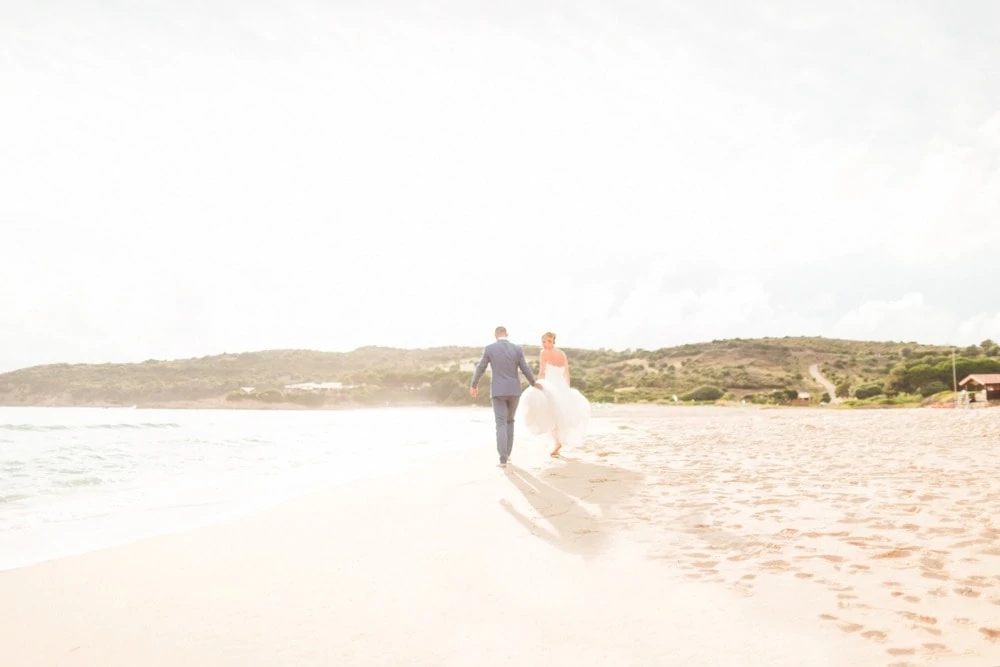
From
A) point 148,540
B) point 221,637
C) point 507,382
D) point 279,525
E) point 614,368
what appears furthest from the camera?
point 614,368

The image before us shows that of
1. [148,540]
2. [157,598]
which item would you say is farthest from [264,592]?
[148,540]

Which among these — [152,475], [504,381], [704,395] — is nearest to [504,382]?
[504,381]

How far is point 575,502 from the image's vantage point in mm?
6156

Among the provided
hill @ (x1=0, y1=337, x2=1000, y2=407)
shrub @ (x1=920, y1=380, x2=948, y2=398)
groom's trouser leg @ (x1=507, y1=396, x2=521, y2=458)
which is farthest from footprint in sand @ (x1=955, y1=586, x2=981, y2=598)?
shrub @ (x1=920, y1=380, x2=948, y2=398)

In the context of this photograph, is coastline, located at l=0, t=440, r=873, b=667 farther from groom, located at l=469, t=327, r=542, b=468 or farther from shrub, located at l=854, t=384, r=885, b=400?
shrub, located at l=854, t=384, r=885, b=400

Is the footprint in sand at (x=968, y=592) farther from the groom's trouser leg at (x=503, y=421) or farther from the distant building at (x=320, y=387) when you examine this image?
the distant building at (x=320, y=387)

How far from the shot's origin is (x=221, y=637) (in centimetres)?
293

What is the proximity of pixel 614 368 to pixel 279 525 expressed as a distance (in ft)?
221

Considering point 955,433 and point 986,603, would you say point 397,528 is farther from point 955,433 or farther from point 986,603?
point 955,433

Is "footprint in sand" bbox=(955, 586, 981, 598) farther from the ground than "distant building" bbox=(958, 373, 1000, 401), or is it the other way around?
"footprint in sand" bbox=(955, 586, 981, 598)

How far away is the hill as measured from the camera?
151 ft

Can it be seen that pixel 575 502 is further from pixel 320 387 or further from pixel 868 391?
pixel 320 387

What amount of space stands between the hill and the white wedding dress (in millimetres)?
32624

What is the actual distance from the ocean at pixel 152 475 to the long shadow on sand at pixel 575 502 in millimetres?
2345
